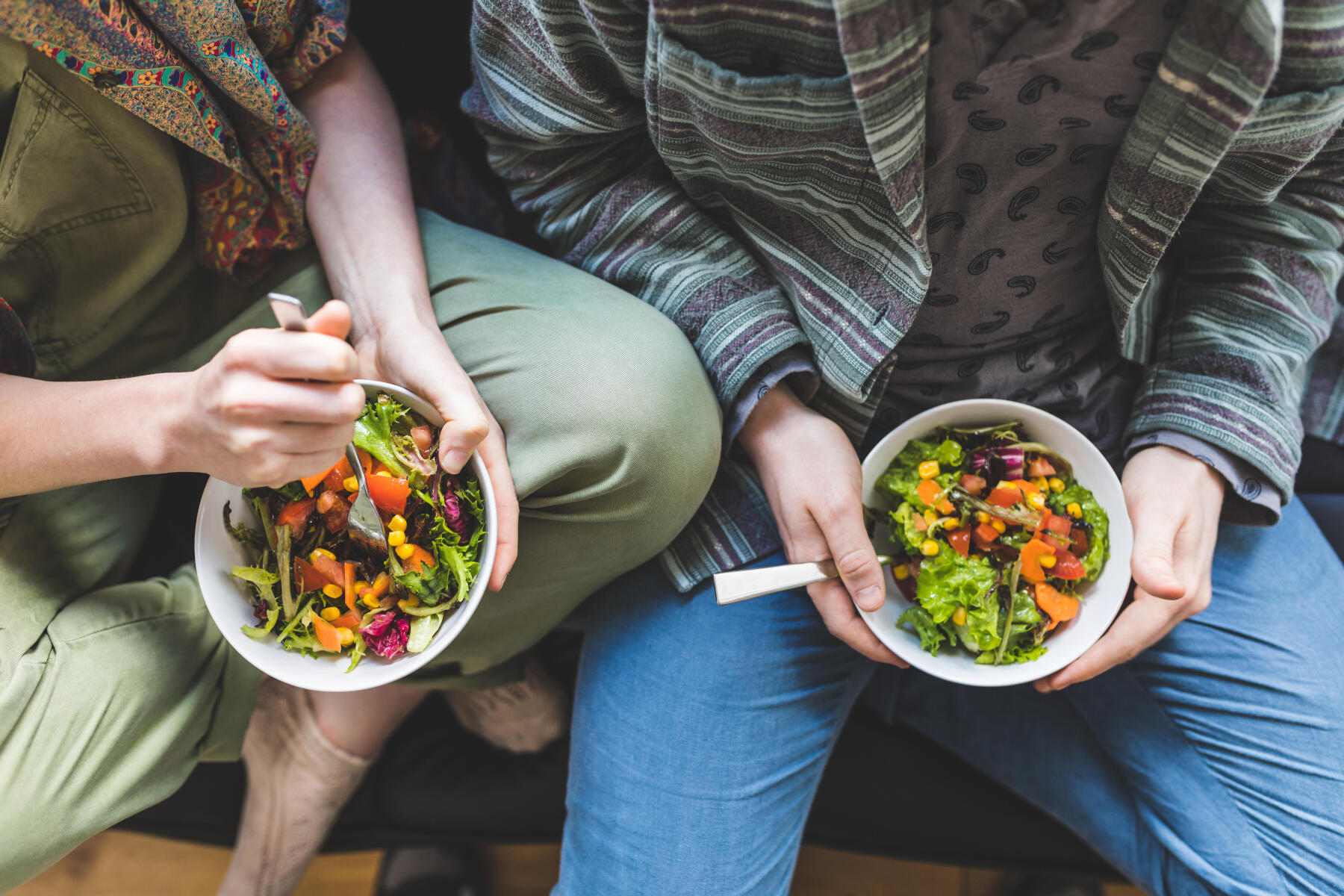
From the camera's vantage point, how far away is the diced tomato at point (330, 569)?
2.52 ft

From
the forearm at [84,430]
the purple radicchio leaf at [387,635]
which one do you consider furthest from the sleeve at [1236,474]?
the forearm at [84,430]

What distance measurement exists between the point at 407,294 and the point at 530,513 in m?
0.26

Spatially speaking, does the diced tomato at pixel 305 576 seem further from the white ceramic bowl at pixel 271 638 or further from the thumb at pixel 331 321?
the thumb at pixel 331 321

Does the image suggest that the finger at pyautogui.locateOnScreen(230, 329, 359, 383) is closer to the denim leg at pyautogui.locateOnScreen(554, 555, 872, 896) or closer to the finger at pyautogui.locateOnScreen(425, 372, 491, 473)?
the finger at pyautogui.locateOnScreen(425, 372, 491, 473)

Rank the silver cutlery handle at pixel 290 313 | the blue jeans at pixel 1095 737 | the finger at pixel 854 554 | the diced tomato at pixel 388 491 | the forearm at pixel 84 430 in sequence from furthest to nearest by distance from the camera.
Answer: the blue jeans at pixel 1095 737 < the finger at pixel 854 554 < the diced tomato at pixel 388 491 < the forearm at pixel 84 430 < the silver cutlery handle at pixel 290 313

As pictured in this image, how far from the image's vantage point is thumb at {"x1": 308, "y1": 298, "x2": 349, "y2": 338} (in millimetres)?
547

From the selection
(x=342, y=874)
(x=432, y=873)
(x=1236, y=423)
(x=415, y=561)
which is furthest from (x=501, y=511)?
(x=342, y=874)

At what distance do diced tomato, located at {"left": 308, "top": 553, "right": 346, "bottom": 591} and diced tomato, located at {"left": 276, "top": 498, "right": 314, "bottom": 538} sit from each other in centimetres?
3

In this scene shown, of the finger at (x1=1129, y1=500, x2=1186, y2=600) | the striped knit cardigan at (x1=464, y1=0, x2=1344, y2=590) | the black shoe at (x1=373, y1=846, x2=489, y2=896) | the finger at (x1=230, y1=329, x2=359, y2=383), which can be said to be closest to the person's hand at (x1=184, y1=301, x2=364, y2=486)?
the finger at (x1=230, y1=329, x2=359, y2=383)

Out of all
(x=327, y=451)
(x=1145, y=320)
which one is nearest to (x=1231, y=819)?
(x=1145, y=320)

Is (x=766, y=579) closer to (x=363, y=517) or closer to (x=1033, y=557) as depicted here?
(x=1033, y=557)

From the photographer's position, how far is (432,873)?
4.67ft

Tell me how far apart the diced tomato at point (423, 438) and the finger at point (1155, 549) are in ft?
2.31

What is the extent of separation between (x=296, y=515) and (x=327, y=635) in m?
0.11
